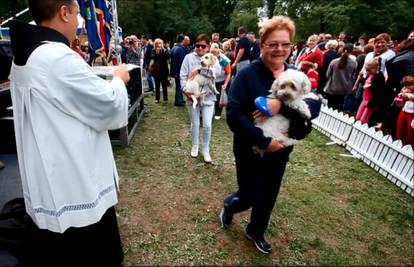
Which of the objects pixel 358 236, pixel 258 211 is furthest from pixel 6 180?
pixel 358 236

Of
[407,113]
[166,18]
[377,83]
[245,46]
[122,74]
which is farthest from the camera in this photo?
[166,18]

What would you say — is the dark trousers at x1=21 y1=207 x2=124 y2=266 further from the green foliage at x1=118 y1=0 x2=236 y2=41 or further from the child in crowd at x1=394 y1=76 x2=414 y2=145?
the green foliage at x1=118 y1=0 x2=236 y2=41

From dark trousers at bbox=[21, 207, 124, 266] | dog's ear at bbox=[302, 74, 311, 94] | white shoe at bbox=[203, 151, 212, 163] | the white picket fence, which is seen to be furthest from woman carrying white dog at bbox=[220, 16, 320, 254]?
the white picket fence

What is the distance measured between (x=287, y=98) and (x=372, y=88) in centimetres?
530

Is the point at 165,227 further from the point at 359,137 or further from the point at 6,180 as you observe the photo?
the point at 359,137

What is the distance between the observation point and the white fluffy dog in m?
2.21

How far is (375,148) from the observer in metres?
5.14

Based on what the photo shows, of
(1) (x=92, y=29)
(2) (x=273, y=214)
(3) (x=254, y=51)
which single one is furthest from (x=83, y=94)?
(3) (x=254, y=51)

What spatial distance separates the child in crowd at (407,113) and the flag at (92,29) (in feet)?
19.9

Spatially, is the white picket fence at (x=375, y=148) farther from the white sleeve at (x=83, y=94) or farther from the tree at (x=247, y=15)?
the tree at (x=247, y=15)

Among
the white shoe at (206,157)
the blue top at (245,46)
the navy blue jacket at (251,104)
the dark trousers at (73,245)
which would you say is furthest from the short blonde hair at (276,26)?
the blue top at (245,46)

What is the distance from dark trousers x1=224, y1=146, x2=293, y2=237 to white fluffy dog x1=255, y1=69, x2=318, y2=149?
0.58 feet

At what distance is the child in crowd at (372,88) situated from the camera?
637cm

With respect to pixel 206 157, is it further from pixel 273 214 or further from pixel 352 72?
pixel 352 72
